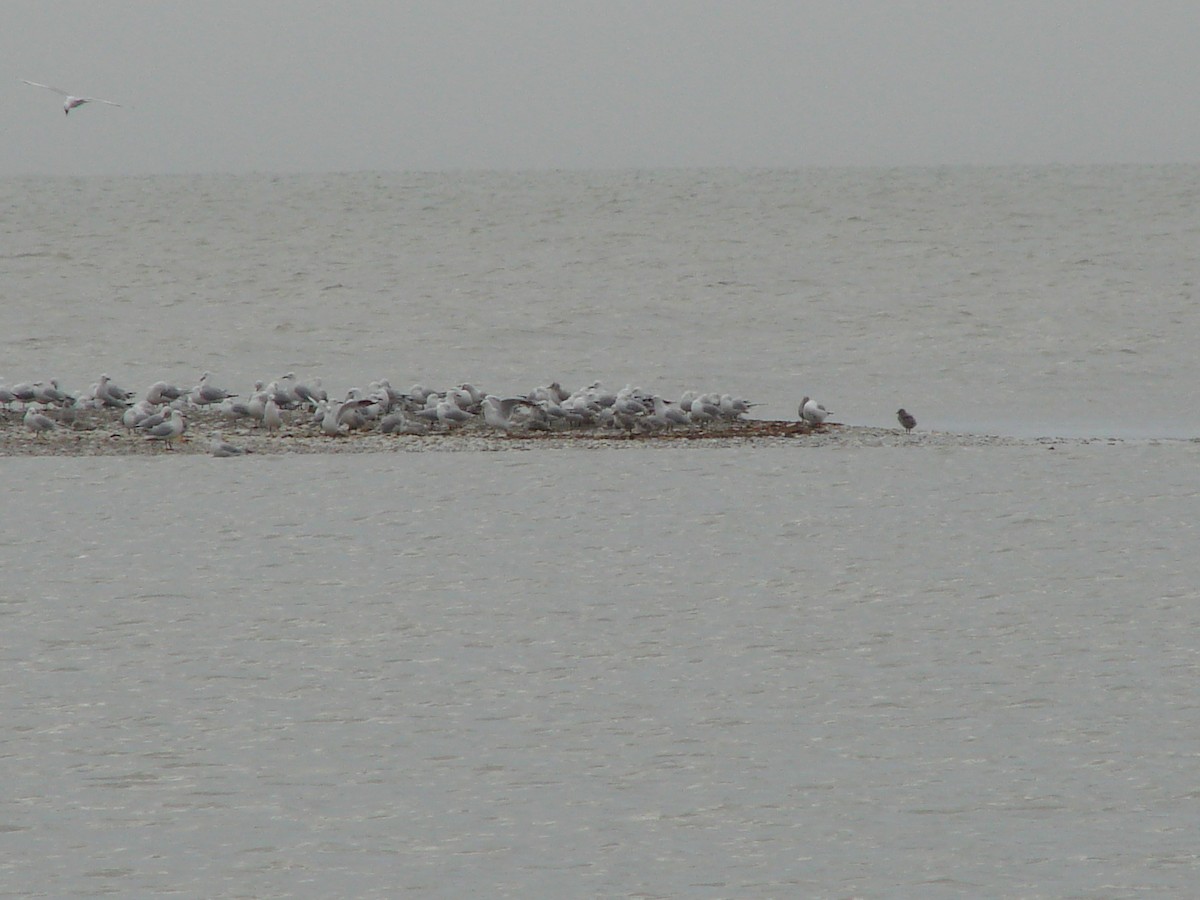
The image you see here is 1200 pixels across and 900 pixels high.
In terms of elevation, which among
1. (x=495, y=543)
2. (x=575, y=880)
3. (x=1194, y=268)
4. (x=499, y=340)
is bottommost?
(x=575, y=880)

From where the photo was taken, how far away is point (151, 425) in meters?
17.5

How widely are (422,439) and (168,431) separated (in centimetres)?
255

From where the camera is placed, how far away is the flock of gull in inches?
712

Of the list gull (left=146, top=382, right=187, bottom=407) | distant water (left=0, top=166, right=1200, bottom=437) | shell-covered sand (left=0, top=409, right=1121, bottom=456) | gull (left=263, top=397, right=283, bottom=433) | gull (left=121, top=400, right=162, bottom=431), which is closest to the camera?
shell-covered sand (left=0, top=409, right=1121, bottom=456)

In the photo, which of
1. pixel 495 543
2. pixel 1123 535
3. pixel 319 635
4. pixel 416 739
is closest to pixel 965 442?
pixel 1123 535

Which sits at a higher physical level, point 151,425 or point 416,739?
point 151,425

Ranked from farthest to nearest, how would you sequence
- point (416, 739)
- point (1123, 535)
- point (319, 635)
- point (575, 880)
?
point (1123, 535) → point (319, 635) → point (416, 739) → point (575, 880)

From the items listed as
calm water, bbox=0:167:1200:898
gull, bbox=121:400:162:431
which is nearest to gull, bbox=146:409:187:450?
gull, bbox=121:400:162:431

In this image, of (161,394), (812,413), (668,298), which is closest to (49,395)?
(161,394)

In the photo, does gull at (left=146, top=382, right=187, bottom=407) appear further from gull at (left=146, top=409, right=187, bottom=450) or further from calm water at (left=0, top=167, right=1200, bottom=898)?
calm water at (left=0, top=167, right=1200, bottom=898)

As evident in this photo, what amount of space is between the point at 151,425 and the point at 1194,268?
105 ft

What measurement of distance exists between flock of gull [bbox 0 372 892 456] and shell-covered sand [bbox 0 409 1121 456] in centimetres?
10

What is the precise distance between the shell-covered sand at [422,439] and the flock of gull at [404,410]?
100mm

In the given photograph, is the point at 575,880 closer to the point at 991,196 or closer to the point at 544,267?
the point at 544,267
